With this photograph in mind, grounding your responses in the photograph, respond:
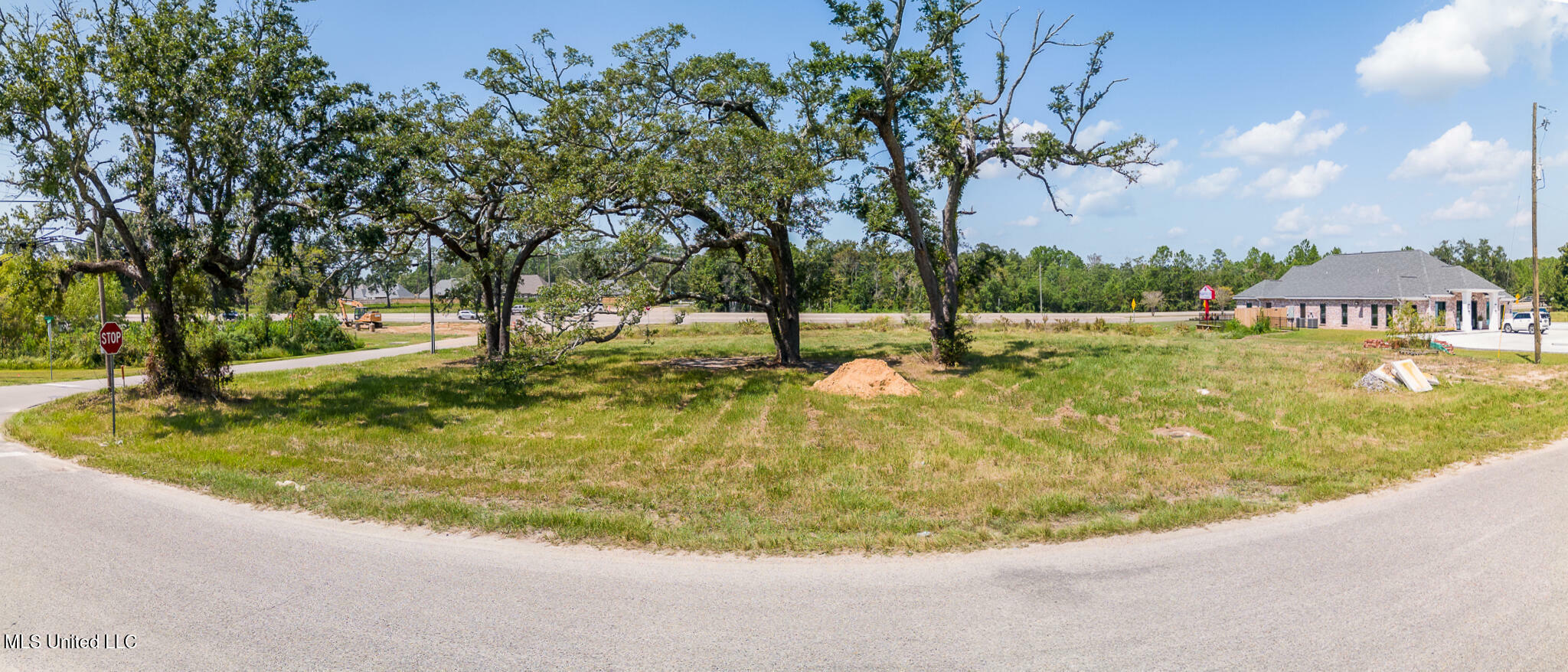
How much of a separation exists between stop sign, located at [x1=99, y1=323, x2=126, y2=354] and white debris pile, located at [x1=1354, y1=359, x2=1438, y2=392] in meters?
27.5

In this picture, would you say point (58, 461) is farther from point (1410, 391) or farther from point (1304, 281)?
point (1304, 281)

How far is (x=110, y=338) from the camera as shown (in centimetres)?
1424

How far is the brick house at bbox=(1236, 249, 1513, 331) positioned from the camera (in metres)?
45.8

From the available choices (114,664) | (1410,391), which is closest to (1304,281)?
(1410,391)

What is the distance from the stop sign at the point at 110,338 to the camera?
14039 millimetres

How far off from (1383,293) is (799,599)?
184 ft

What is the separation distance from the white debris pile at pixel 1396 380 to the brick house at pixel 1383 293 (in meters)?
30.0

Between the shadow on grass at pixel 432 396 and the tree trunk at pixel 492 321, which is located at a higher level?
the tree trunk at pixel 492 321

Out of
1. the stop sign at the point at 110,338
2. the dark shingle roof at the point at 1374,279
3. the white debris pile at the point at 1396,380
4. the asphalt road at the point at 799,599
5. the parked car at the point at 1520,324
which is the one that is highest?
the dark shingle roof at the point at 1374,279

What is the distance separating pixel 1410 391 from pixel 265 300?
Result: 54.0 metres

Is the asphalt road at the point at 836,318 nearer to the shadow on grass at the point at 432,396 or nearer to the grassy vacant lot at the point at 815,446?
the shadow on grass at the point at 432,396

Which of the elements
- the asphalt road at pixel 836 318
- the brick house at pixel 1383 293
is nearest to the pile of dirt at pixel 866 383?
the asphalt road at pixel 836 318

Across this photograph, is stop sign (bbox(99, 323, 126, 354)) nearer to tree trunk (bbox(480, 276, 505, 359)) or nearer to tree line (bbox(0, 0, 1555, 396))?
tree line (bbox(0, 0, 1555, 396))

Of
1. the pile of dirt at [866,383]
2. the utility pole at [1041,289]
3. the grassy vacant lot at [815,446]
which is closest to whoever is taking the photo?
the grassy vacant lot at [815,446]
